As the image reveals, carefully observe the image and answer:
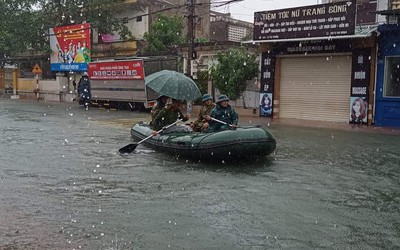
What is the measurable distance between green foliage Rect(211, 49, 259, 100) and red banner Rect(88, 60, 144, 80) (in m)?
4.26

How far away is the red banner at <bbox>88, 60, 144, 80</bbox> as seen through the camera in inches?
989

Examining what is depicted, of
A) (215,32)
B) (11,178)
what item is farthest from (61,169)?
(215,32)

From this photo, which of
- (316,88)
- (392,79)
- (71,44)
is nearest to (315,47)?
(316,88)

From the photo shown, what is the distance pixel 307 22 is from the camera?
64.2 feet

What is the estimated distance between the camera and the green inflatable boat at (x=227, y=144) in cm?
970

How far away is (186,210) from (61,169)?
13.2 ft

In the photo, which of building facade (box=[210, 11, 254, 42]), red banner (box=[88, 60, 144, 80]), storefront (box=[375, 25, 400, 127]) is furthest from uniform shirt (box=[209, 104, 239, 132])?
building facade (box=[210, 11, 254, 42])

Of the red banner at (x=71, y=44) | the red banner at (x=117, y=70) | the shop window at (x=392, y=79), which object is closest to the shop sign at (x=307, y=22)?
the shop window at (x=392, y=79)

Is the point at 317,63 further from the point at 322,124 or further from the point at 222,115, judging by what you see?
the point at 222,115

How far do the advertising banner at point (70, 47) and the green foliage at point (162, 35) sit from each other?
18.3ft

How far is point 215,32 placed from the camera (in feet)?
132

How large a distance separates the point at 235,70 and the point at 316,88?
395 centimetres

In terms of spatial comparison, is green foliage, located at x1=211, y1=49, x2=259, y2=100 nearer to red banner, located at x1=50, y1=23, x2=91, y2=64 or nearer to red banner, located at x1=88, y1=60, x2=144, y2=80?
red banner, located at x1=88, y1=60, x2=144, y2=80

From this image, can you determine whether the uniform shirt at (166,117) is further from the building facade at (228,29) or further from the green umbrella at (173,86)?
the building facade at (228,29)
